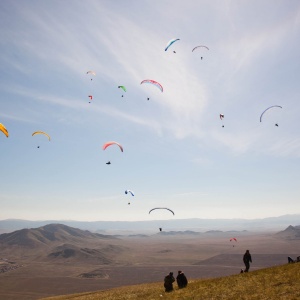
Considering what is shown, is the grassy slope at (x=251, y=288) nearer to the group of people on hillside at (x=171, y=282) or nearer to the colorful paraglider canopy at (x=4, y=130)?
the group of people on hillside at (x=171, y=282)

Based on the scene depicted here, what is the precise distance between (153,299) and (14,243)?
7979 inches

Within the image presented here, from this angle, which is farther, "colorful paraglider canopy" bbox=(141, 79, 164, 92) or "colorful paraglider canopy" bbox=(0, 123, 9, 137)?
"colorful paraglider canopy" bbox=(141, 79, 164, 92)

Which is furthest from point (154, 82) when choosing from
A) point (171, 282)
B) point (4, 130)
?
point (171, 282)

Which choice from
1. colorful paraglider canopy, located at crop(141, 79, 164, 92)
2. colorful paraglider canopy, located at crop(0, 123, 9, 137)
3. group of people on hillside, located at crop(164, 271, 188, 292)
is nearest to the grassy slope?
group of people on hillside, located at crop(164, 271, 188, 292)

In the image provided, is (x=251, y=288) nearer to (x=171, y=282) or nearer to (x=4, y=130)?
(x=171, y=282)

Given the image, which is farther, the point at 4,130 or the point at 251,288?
the point at 4,130

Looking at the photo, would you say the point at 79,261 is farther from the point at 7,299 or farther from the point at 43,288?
the point at 7,299

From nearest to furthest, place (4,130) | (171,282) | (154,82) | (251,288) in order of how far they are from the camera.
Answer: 1. (251,288)
2. (171,282)
3. (4,130)
4. (154,82)

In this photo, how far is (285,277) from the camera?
18.4 metres

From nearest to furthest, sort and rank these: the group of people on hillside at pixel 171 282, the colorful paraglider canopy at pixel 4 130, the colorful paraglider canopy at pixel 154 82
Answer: the group of people on hillside at pixel 171 282
the colorful paraglider canopy at pixel 4 130
the colorful paraglider canopy at pixel 154 82

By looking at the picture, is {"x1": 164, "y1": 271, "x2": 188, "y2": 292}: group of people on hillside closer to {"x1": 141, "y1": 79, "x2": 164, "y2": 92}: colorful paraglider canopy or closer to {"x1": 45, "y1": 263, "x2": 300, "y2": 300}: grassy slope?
{"x1": 45, "y1": 263, "x2": 300, "y2": 300}: grassy slope

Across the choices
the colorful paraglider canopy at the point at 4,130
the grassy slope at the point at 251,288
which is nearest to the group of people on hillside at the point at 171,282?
the grassy slope at the point at 251,288

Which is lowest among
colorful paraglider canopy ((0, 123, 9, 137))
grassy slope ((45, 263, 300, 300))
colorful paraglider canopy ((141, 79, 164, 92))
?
grassy slope ((45, 263, 300, 300))

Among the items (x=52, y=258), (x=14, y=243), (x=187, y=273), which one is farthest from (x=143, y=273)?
(x=14, y=243)
